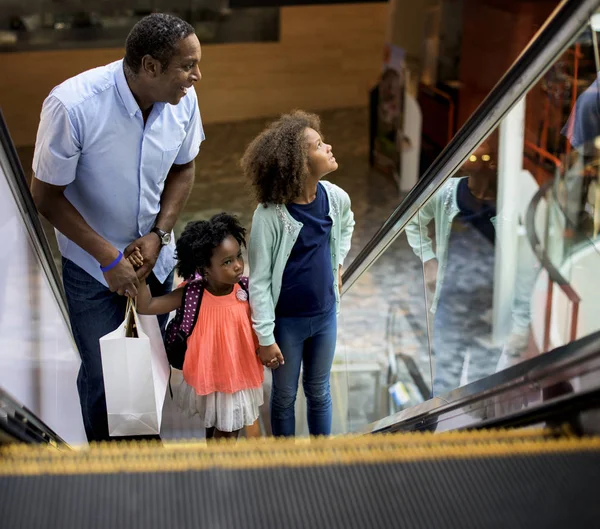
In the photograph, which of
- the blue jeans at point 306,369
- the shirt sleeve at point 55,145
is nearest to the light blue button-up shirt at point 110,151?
the shirt sleeve at point 55,145

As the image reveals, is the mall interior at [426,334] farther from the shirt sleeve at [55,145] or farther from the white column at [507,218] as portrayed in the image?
the shirt sleeve at [55,145]

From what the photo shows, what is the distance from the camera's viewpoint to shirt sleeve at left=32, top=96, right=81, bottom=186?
266 centimetres

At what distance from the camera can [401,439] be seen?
2076 mm

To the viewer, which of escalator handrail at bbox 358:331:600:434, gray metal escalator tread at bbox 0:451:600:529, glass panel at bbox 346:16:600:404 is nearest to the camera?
gray metal escalator tread at bbox 0:451:600:529

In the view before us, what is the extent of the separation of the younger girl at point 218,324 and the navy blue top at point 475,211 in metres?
0.93

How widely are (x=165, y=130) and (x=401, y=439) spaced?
1.38m

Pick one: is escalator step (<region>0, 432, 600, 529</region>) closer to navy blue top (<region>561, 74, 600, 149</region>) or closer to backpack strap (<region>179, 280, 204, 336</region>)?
backpack strap (<region>179, 280, 204, 336</region>)

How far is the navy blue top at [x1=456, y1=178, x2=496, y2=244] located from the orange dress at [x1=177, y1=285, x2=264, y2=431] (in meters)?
1.00

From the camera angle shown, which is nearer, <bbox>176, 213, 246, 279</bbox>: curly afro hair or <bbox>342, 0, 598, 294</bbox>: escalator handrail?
<bbox>342, 0, 598, 294</bbox>: escalator handrail

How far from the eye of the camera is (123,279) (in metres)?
2.82

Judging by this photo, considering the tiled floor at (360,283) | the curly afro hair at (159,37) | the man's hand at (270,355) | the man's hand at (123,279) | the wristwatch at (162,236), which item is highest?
the curly afro hair at (159,37)

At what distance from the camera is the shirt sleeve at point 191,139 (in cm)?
303

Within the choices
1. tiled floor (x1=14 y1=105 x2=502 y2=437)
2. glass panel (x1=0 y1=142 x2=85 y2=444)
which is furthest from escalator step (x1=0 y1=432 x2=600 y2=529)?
tiled floor (x1=14 y1=105 x2=502 y2=437)

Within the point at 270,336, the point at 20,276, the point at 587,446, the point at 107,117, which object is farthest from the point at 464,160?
the point at 20,276
